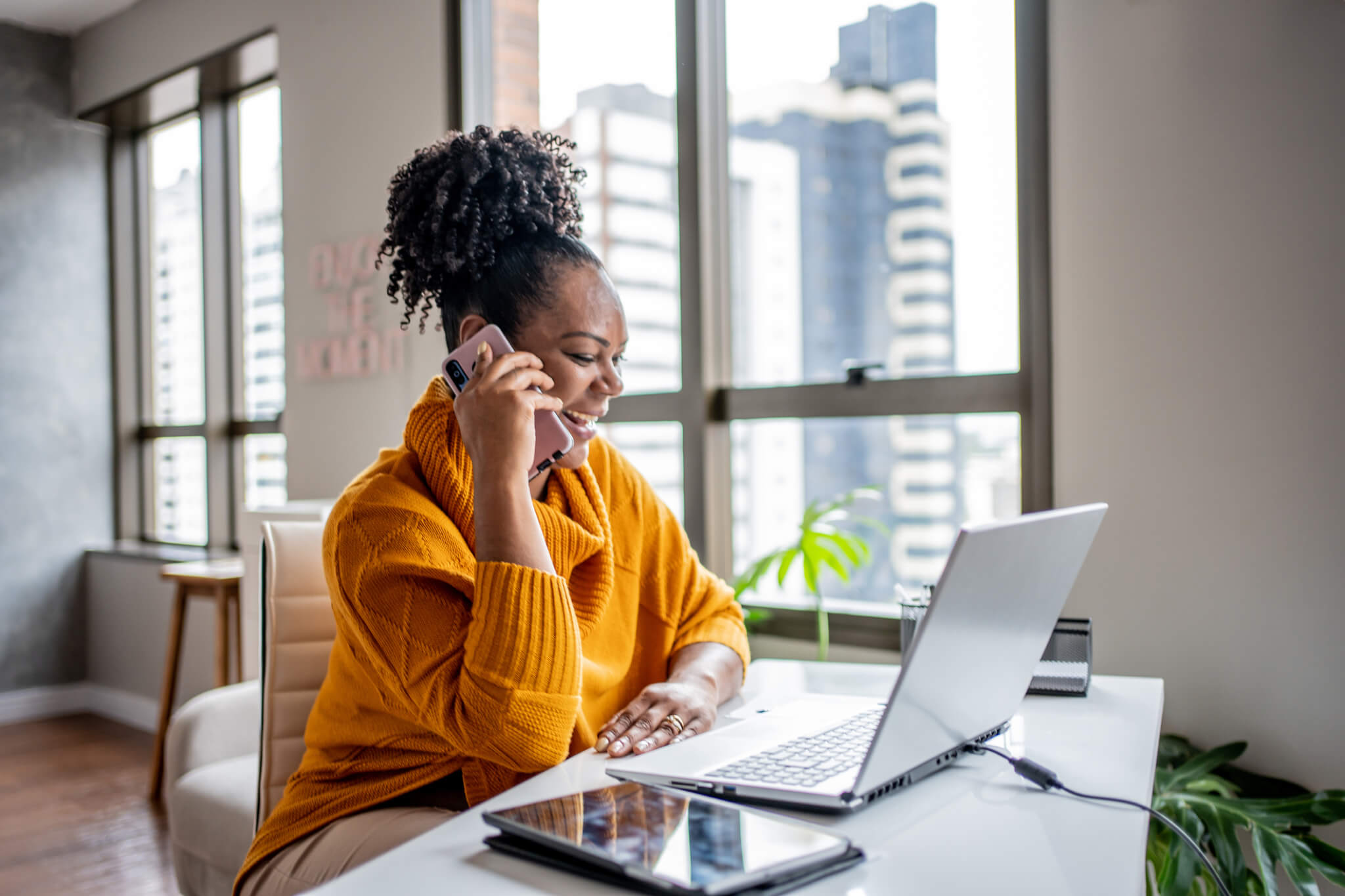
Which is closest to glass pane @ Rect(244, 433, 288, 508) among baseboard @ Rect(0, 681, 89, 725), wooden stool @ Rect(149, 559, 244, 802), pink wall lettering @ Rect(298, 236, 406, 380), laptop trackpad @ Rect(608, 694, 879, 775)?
wooden stool @ Rect(149, 559, 244, 802)

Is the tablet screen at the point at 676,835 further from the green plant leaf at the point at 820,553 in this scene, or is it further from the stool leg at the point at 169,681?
the stool leg at the point at 169,681

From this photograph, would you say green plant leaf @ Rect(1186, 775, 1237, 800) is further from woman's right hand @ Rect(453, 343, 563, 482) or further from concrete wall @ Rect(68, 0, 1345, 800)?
woman's right hand @ Rect(453, 343, 563, 482)

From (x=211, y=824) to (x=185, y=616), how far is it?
195 cm

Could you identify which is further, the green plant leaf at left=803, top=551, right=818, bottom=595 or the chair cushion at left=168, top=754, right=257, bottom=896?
the green plant leaf at left=803, top=551, right=818, bottom=595

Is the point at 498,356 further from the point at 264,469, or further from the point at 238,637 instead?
the point at 264,469

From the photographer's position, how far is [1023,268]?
2.08 metres

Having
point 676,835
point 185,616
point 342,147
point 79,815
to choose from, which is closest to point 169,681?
point 185,616

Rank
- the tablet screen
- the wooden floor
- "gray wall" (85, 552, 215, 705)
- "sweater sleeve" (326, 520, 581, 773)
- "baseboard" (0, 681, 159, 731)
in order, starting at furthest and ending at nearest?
"baseboard" (0, 681, 159, 731) → "gray wall" (85, 552, 215, 705) → the wooden floor → "sweater sleeve" (326, 520, 581, 773) → the tablet screen

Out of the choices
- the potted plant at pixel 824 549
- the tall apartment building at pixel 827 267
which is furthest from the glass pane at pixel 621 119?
the potted plant at pixel 824 549

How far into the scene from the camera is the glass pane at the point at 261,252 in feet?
13.8

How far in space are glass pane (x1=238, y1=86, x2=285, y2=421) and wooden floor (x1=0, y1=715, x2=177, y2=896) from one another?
1438 millimetres

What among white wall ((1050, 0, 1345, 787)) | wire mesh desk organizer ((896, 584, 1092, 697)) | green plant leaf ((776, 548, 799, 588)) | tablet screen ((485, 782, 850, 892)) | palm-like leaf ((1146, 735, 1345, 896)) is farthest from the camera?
green plant leaf ((776, 548, 799, 588))

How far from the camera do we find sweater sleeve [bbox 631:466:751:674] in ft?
4.97

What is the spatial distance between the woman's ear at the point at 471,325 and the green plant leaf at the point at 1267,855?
4.42 ft
